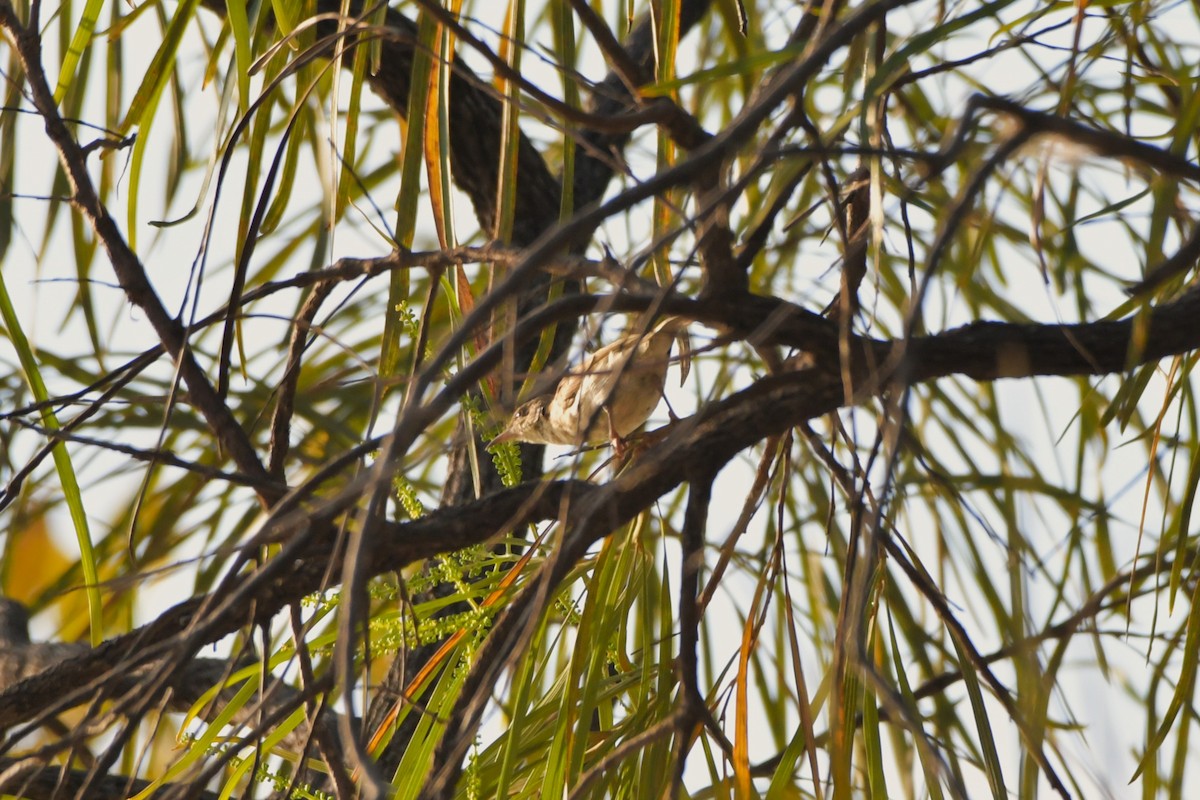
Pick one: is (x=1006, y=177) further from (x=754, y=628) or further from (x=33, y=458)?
(x=33, y=458)

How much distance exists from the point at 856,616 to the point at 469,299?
0.55m

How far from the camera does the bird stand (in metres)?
1.07

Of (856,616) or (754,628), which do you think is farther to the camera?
(754,628)

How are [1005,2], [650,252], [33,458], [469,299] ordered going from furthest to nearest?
[469,299] < [33,458] < [1005,2] < [650,252]

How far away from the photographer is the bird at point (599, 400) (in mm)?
1067

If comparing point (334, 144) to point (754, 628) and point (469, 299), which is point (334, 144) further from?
point (754, 628)

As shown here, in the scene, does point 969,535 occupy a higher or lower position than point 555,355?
lower

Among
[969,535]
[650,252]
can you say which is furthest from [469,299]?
[969,535]

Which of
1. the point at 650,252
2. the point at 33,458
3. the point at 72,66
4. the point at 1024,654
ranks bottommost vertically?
the point at 1024,654

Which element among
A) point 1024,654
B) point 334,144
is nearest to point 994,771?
point 1024,654

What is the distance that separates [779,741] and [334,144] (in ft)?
3.72

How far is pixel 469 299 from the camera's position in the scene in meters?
0.99

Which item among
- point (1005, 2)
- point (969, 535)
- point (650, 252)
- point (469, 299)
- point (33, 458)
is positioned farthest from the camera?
point (969, 535)

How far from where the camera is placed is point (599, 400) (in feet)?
3.44
